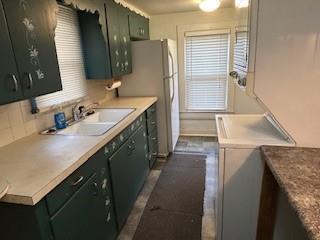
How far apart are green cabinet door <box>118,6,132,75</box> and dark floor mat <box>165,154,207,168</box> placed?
1.39 metres

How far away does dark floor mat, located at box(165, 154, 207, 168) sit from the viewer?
3.15 m

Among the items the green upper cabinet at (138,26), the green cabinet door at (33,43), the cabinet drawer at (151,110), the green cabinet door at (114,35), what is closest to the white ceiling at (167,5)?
the green upper cabinet at (138,26)

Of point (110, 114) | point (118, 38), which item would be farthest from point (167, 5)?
point (110, 114)

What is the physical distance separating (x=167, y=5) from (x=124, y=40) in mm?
864

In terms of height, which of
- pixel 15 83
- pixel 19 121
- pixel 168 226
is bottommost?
pixel 168 226

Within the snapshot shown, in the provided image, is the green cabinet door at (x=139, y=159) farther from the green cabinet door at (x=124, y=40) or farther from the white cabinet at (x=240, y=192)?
the white cabinet at (x=240, y=192)

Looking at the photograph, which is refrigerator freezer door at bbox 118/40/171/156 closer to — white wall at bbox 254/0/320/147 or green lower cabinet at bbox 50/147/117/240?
green lower cabinet at bbox 50/147/117/240

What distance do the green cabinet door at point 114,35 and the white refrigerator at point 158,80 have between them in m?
0.50

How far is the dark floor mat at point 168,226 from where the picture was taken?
1.92 meters

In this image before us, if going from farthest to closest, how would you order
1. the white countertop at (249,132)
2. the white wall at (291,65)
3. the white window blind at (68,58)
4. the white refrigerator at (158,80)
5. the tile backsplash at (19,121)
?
the white refrigerator at (158,80) < the white window blind at (68,58) < the tile backsplash at (19,121) < the white countertop at (249,132) < the white wall at (291,65)

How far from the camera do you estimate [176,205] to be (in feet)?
7.59

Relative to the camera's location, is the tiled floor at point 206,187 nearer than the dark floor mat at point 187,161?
Yes

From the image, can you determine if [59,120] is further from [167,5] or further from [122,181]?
[167,5]

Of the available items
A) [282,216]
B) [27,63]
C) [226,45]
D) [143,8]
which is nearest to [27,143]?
[27,63]
